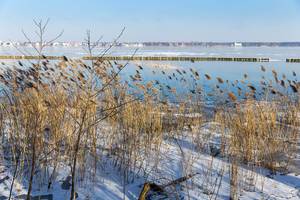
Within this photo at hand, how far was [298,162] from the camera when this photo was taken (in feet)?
11.5

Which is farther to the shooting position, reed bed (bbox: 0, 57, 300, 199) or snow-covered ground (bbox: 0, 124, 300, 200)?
reed bed (bbox: 0, 57, 300, 199)

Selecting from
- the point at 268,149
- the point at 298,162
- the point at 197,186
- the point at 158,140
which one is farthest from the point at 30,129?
the point at 298,162

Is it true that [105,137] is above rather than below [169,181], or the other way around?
above

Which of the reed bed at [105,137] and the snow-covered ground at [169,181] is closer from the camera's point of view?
the snow-covered ground at [169,181]

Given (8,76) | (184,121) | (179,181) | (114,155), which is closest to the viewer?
(179,181)

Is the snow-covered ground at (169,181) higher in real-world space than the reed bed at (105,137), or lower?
lower

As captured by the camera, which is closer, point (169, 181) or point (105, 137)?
point (169, 181)

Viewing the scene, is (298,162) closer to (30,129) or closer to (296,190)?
(296,190)

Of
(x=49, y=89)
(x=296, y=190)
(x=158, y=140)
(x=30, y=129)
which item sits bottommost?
(x=296, y=190)

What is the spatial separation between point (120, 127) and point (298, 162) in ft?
6.80

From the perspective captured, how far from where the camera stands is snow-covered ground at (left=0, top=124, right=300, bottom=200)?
8.58ft

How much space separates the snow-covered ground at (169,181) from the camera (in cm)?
262

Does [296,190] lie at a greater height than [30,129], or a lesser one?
lesser

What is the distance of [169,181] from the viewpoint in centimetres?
283
